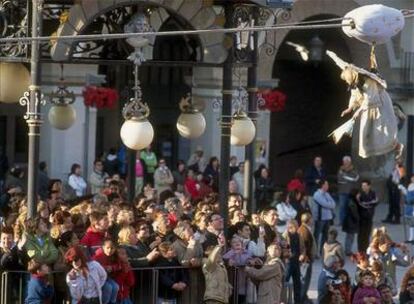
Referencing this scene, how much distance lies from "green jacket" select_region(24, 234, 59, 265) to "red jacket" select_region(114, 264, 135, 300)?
73cm

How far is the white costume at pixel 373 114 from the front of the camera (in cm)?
1482

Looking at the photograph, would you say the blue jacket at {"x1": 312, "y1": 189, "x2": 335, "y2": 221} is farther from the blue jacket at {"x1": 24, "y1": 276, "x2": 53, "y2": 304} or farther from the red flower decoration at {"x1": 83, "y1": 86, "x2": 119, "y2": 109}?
the blue jacket at {"x1": 24, "y1": 276, "x2": 53, "y2": 304}

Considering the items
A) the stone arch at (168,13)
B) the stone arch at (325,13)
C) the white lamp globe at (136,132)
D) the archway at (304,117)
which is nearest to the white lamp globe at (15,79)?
the stone arch at (168,13)

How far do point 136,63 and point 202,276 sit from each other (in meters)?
2.62

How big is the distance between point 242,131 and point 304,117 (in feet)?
63.7

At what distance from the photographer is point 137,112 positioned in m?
19.5

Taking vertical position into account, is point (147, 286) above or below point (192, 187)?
below

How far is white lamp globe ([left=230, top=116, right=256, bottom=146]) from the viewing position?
21719mm

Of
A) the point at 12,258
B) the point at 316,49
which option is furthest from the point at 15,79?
the point at 316,49

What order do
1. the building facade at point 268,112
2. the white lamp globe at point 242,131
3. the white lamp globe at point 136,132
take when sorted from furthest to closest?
the building facade at point 268,112
the white lamp globe at point 242,131
the white lamp globe at point 136,132

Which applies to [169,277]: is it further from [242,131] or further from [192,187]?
[192,187]

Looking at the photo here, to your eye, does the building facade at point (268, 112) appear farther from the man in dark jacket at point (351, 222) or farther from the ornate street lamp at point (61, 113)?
the man in dark jacket at point (351, 222)

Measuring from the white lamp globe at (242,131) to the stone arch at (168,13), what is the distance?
186cm

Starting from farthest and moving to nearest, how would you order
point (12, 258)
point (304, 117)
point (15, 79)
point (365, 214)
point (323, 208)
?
point (304, 117) < point (365, 214) < point (323, 208) < point (15, 79) < point (12, 258)
